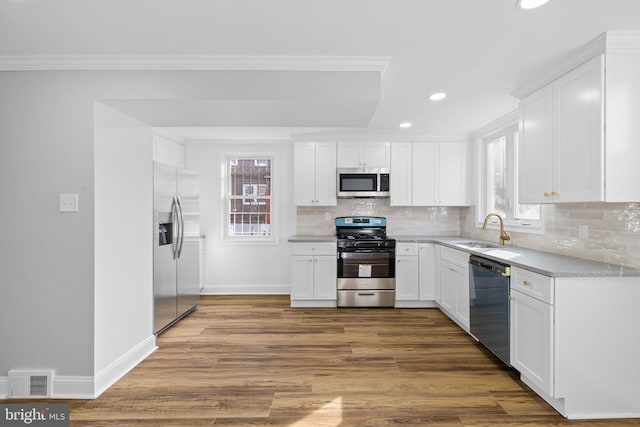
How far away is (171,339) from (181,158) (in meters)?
2.75

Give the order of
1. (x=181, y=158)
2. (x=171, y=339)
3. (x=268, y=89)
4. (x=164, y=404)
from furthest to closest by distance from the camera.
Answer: (x=181, y=158) → (x=171, y=339) → (x=268, y=89) → (x=164, y=404)

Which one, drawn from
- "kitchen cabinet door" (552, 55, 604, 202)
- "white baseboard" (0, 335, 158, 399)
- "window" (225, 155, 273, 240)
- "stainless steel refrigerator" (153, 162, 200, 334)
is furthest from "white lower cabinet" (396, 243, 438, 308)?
"white baseboard" (0, 335, 158, 399)

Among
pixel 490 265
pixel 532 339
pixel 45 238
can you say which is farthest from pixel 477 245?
pixel 45 238

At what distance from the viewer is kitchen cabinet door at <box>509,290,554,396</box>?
2.25m

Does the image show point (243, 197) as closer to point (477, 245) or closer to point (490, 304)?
point (477, 245)

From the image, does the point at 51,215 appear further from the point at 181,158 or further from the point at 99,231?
the point at 181,158

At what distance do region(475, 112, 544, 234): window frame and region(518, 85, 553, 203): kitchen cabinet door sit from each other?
62 centimetres

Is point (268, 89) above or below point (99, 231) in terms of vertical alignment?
above

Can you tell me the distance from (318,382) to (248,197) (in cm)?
337

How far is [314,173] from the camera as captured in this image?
4.97 metres

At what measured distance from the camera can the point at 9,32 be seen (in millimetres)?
2148

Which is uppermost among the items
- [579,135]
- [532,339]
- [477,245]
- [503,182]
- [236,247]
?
[579,135]

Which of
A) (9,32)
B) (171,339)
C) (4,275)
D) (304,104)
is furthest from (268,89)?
(171,339)

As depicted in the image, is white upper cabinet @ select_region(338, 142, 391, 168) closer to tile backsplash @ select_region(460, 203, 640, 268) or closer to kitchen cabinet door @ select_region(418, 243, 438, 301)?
kitchen cabinet door @ select_region(418, 243, 438, 301)
